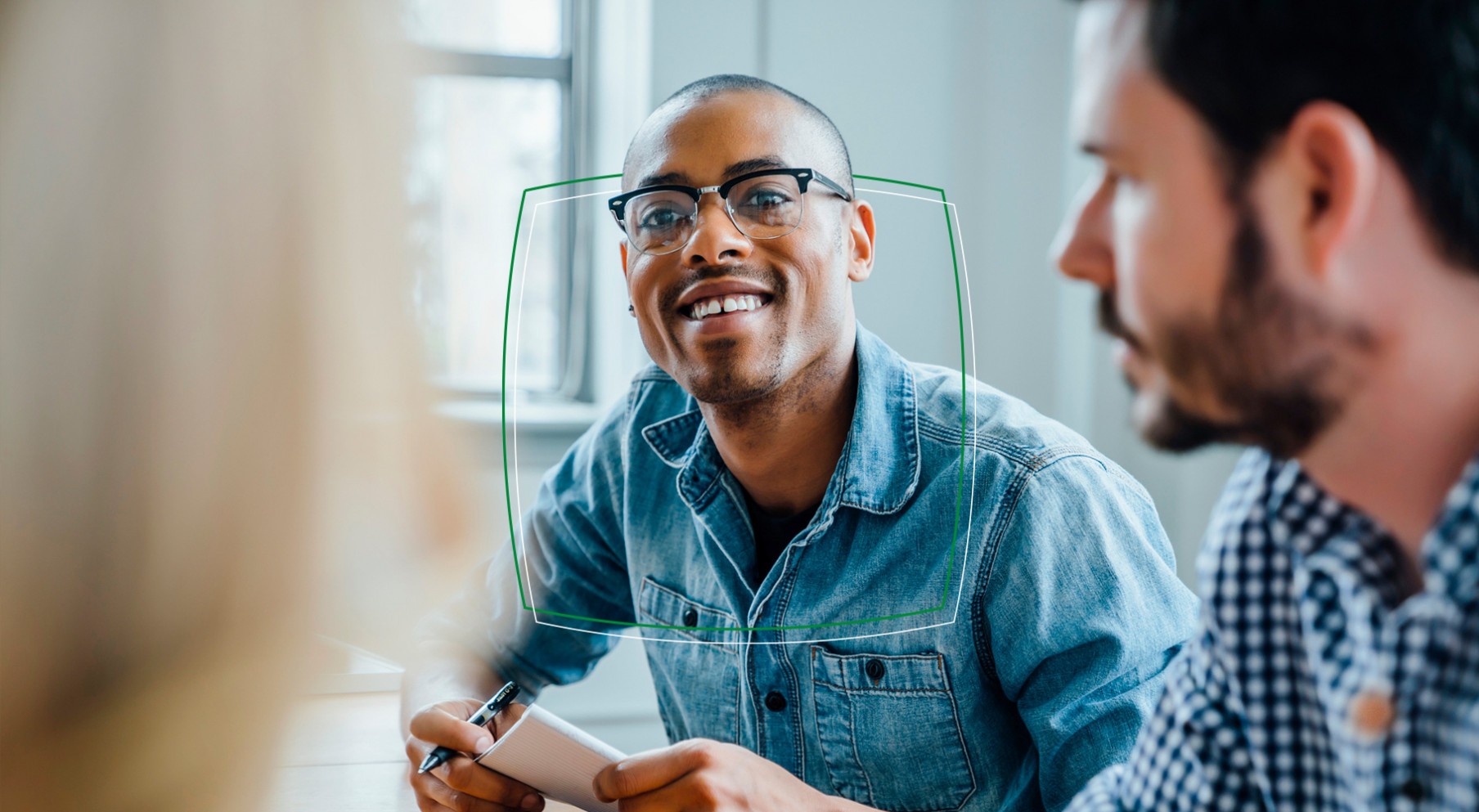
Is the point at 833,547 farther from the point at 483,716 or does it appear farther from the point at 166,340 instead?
the point at 166,340

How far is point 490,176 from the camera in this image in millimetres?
1527

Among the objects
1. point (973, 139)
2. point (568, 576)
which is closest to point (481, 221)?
point (568, 576)

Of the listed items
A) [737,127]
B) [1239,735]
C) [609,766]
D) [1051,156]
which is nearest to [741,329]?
[737,127]

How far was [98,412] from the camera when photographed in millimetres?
344

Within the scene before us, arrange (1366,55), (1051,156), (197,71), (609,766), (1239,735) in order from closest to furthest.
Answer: (197,71) → (1366,55) → (1239,735) → (609,766) → (1051,156)

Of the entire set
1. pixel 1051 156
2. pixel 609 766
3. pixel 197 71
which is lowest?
pixel 609 766

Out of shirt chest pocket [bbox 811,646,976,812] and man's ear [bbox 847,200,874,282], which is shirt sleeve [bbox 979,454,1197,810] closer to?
shirt chest pocket [bbox 811,646,976,812]

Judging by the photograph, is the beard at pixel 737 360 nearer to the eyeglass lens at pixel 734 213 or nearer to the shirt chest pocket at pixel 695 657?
the eyeglass lens at pixel 734 213

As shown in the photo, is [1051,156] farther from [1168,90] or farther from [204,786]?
[204,786]

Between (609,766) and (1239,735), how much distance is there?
416mm

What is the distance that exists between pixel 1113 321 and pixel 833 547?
1.20ft

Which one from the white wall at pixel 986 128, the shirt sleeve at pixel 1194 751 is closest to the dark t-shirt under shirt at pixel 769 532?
the shirt sleeve at pixel 1194 751

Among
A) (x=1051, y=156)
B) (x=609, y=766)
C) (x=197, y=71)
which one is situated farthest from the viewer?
(x=1051, y=156)

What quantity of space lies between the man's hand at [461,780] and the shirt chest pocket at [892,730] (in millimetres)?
256
